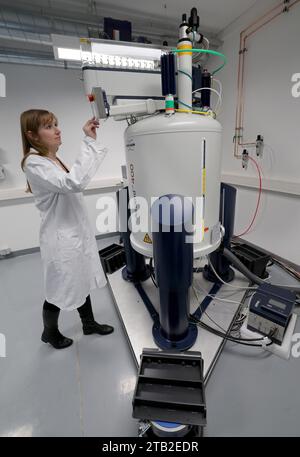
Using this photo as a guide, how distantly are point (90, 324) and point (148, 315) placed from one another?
402 mm

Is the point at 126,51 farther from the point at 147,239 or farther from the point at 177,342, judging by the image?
the point at 177,342

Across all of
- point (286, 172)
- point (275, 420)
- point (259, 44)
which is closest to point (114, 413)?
point (275, 420)

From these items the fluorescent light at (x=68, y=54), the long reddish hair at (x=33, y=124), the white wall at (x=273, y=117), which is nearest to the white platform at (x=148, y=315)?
the white wall at (x=273, y=117)

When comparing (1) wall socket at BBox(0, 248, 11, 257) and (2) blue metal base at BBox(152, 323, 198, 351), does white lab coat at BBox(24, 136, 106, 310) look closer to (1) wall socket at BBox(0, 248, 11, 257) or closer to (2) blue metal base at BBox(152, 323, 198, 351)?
(2) blue metal base at BBox(152, 323, 198, 351)

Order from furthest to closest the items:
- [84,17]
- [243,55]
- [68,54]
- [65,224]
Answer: [243,55] → [84,17] → [68,54] → [65,224]

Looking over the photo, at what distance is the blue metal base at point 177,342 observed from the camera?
4.13 ft

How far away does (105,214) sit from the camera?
3223mm

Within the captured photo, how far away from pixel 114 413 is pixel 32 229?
2354 millimetres

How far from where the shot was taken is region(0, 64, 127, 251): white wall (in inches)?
93.9

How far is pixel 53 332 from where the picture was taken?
135cm

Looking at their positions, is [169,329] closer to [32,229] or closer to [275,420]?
[275,420]

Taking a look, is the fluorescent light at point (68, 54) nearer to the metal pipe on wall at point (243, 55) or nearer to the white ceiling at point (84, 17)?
the white ceiling at point (84, 17)

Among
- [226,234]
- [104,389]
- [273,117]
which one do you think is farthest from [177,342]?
[273,117]
